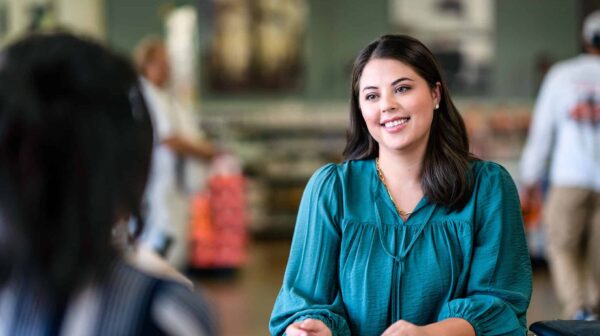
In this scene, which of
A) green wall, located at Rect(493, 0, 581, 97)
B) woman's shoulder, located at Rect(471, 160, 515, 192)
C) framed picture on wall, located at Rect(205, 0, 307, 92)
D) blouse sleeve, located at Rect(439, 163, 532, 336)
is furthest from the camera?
green wall, located at Rect(493, 0, 581, 97)

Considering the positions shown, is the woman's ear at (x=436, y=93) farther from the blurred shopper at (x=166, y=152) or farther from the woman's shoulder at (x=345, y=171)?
the blurred shopper at (x=166, y=152)

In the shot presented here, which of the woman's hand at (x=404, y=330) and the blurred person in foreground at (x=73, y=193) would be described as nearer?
the blurred person in foreground at (x=73, y=193)

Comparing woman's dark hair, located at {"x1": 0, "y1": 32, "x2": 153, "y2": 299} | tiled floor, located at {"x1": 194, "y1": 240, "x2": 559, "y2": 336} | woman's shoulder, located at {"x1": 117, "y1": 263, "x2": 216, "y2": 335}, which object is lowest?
tiled floor, located at {"x1": 194, "y1": 240, "x2": 559, "y2": 336}

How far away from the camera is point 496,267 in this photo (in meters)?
2.24

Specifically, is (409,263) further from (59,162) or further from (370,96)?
(59,162)

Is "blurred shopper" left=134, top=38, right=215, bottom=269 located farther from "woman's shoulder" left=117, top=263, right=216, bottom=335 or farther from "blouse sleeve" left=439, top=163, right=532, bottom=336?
"woman's shoulder" left=117, top=263, right=216, bottom=335

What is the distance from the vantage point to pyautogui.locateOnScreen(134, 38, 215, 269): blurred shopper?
5105mm

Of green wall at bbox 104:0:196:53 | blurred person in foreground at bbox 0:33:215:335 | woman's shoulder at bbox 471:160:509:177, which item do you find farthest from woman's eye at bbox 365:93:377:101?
green wall at bbox 104:0:196:53

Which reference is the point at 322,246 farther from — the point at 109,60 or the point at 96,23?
the point at 96,23

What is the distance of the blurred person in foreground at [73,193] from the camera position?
1.03 metres

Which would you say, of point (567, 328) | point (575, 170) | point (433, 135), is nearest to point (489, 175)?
point (433, 135)

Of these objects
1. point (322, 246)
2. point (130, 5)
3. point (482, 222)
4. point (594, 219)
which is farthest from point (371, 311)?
point (130, 5)

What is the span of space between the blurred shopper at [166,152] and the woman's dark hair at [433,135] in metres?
2.70

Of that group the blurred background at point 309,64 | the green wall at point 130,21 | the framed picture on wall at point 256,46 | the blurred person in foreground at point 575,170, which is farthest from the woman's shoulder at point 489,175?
the framed picture on wall at point 256,46
